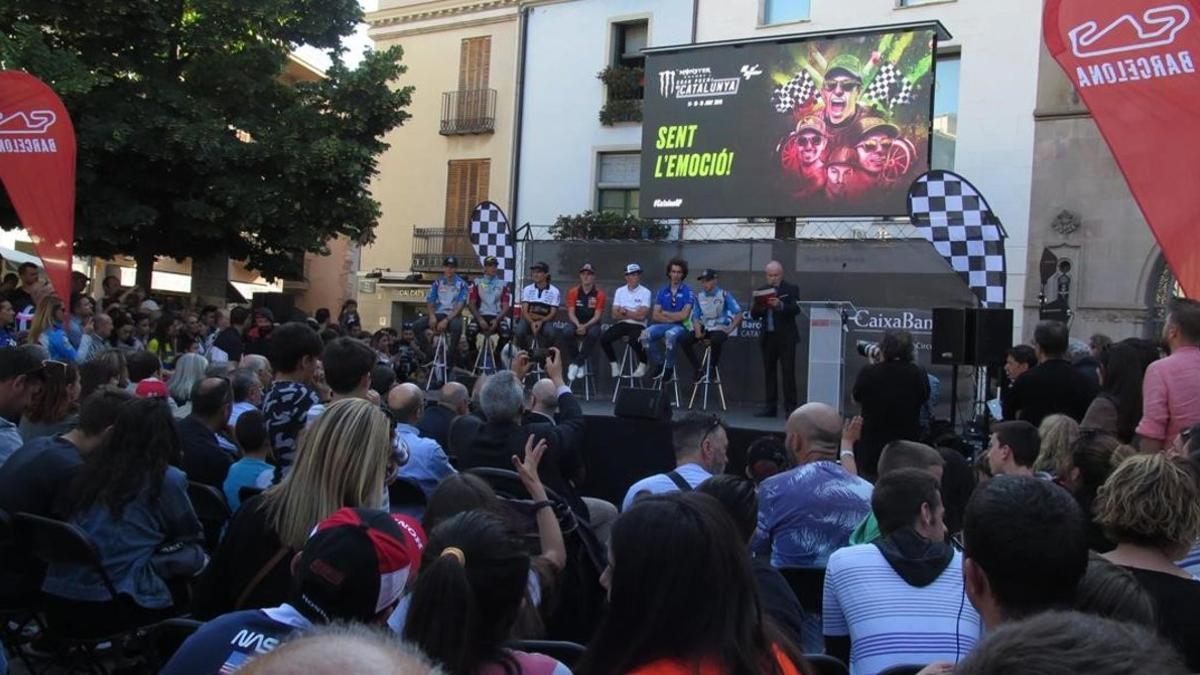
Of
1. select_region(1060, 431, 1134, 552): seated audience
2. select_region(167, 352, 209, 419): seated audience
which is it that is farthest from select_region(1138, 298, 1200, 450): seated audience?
select_region(167, 352, 209, 419): seated audience

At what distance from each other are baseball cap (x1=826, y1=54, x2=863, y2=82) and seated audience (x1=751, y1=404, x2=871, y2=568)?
1232 cm

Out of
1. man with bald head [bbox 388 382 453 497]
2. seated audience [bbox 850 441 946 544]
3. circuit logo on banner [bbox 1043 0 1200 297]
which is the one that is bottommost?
man with bald head [bbox 388 382 453 497]

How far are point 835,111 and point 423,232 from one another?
1315cm

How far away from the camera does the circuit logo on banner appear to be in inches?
193

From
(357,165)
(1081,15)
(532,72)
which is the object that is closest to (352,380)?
(1081,15)

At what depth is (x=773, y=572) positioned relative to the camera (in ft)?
9.99

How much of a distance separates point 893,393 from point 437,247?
19.7 metres

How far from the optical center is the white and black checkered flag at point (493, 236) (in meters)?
15.3

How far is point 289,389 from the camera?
4.76 metres

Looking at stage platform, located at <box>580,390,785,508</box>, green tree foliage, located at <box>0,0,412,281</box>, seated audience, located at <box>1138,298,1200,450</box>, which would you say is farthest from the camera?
green tree foliage, located at <box>0,0,412,281</box>

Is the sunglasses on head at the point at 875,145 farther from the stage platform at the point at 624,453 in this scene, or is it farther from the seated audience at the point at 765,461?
the seated audience at the point at 765,461

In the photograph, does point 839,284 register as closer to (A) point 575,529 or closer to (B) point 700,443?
(B) point 700,443

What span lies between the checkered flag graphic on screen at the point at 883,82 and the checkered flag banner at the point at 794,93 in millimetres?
871

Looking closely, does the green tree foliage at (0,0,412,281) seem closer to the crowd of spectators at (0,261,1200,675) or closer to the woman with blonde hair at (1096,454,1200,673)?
the crowd of spectators at (0,261,1200,675)
